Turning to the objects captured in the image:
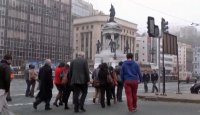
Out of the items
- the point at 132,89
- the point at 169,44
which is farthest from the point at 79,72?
the point at 169,44

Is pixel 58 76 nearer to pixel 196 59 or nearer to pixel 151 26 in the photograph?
pixel 151 26

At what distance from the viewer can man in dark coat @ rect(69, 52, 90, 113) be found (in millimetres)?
11930

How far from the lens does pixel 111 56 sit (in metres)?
59.1

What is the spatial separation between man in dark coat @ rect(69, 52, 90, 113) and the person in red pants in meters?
1.20

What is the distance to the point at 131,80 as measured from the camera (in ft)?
39.9

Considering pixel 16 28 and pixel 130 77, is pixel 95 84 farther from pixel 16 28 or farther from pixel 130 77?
pixel 16 28

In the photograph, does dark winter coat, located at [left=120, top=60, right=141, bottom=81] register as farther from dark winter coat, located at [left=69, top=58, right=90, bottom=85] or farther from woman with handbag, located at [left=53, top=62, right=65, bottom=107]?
woman with handbag, located at [left=53, top=62, right=65, bottom=107]

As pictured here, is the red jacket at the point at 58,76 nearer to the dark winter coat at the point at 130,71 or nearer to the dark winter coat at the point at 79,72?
the dark winter coat at the point at 79,72

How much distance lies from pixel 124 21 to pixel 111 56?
9508 centimetres

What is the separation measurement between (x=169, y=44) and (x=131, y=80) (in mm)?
7649

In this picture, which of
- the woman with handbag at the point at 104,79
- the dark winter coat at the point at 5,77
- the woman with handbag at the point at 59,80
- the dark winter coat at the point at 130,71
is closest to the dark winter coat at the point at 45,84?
the woman with handbag at the point at 59,80

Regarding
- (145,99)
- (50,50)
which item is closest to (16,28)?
(50,50)

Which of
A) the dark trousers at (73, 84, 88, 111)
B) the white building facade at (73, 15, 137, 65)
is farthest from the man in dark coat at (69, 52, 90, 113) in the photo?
the white building facade at (73, 15, 137, 65)

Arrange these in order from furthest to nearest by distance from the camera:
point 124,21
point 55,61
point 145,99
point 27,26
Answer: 1. point 124,21
2. point 55,61
3. point 27,26
4. point 145,99
